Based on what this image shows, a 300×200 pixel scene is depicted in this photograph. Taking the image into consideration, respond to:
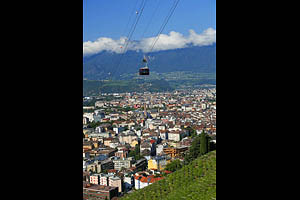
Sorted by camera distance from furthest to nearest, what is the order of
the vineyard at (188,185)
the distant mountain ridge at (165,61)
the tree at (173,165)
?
the distant mountain ridge at (165,61) → the tree at (173,165) → the vineyard at (188,185)

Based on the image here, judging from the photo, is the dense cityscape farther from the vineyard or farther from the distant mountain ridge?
the distant mountain ridge

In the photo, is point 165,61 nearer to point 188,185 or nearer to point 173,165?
point 173,165

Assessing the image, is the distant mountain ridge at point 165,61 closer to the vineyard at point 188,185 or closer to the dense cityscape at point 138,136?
the dense cityscape at point 138,136

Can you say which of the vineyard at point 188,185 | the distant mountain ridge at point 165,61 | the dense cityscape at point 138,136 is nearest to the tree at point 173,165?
the dense cityscape at point 138,136

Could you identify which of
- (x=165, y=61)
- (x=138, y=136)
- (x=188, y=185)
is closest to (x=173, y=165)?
(x=188, y=185)

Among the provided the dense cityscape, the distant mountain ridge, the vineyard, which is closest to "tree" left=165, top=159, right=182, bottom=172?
the dense cityscape

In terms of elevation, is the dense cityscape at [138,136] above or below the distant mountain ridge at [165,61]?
below
